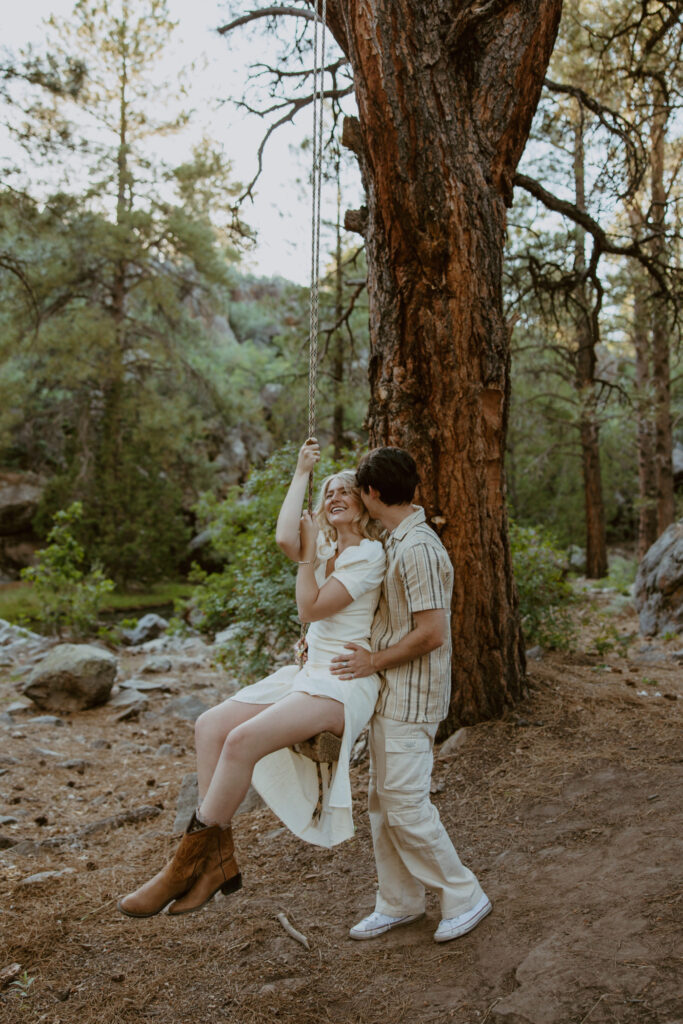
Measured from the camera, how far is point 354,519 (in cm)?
304

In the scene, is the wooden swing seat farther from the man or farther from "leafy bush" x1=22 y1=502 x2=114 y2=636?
"leafy bush" x1=22 y1=502 x2=114 y2=636

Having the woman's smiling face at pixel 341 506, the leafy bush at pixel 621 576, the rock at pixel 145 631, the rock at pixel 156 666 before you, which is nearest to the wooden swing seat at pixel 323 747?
the woman's smiling face at pixel 341 506

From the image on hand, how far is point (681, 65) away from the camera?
6.95 metres

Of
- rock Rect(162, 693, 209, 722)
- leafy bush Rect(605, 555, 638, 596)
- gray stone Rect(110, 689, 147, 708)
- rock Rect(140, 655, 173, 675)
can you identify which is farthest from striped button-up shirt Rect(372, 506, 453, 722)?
leafy bush Rect(605, 555, 638, 596)

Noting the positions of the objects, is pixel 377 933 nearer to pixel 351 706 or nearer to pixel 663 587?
pixel 351 706

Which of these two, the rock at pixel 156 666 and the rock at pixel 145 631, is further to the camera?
the rock at pixel 145 631

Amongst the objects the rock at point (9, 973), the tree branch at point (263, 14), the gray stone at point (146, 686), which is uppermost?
the tree branch at point (263, 14)

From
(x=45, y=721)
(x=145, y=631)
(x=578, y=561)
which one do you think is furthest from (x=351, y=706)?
(x=578, y=561)

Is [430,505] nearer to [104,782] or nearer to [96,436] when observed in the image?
[104,782]

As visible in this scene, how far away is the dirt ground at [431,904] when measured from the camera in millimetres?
2566

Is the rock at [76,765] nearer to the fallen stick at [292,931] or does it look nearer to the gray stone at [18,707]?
the gray stone at [18,707]

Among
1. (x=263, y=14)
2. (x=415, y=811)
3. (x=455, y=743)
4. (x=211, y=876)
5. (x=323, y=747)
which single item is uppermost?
(x=263, y=14)

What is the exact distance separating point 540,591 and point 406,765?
422 cm

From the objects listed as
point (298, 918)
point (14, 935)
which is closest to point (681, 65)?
point (298, 918)
